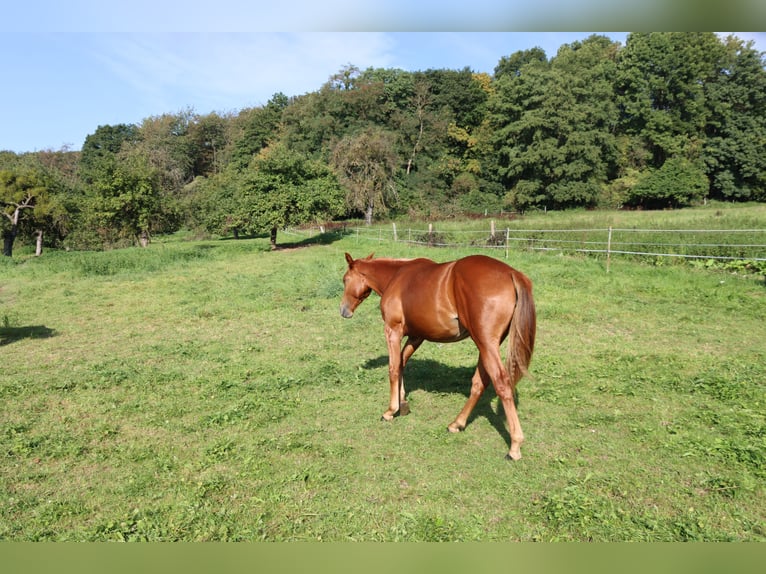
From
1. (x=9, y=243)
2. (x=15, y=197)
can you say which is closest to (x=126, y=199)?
(x=15, y=197)

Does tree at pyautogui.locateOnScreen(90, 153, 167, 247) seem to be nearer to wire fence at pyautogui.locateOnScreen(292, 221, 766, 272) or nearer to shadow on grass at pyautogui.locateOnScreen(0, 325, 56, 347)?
wire fence at pyautogui.locateOnScreen(292, 221, 766, 272)

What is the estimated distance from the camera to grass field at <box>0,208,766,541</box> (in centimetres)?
292

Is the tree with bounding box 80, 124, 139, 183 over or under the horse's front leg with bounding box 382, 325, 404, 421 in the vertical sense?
over

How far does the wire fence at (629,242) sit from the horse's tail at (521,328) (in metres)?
9.63

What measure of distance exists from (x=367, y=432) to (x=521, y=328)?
1.73 m

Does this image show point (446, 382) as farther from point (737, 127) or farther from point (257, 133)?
point (257, 133)

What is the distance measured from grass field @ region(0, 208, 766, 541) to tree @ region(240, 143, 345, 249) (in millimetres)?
15567

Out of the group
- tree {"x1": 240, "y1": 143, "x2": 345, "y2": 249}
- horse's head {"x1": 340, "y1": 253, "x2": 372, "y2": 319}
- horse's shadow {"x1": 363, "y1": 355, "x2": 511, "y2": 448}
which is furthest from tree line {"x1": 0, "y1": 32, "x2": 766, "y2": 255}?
horse's head {"x1": 340, "y1": 253, "x2": 372, "y2": 319}

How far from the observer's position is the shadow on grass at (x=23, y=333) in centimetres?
807

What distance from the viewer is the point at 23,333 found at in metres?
8.39

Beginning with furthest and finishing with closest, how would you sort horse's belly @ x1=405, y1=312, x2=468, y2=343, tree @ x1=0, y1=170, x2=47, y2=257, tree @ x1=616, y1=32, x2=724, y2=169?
tree @ x1=616, y1=32, x2=724, y2=169 < tree @ x1=0, y1=170, x2=47, y2=257 < horse's belly @ x1=405, y1=312, x2=468, y2=343

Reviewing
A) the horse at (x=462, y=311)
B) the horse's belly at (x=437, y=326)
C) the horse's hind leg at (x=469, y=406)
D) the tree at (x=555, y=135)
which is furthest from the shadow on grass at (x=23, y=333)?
the tree at (x=555, y=135)

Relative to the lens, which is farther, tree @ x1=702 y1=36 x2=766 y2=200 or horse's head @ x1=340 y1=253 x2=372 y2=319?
tree @ x1=702 y1=36 x2=766 y2=200

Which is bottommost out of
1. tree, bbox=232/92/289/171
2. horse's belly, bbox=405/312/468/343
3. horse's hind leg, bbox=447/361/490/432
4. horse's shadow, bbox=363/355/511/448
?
horse's shadow, bbox=363/355/511/448
